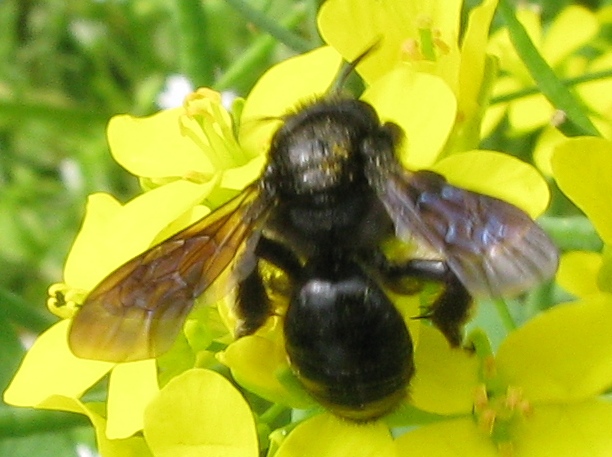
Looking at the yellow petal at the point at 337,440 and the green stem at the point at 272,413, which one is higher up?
the yellow petal at the point at 337,440

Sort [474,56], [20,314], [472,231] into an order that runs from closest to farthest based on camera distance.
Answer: [472,231]
[474,56]
[20,314]

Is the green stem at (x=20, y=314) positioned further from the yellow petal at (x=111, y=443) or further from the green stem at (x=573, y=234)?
the green stem at (x=573, y=234)

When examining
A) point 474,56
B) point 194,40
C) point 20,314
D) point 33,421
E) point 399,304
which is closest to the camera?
point 399,304

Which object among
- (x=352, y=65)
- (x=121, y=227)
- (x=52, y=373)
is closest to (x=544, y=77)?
(x=352, y=65)

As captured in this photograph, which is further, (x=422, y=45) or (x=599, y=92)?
(x=599, y=92)

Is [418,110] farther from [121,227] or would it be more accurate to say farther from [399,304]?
[121,227]

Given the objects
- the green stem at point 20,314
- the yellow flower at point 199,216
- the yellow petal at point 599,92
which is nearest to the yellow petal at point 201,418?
the yellow flower at point 199,216

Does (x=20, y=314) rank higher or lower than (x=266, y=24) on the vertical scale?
lower
